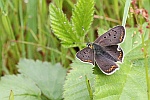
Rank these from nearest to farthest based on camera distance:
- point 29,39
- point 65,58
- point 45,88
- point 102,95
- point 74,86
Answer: point 102,95
point 74,86
point 45,88
point 65,58
point 29,39

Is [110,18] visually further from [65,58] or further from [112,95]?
[112,95]

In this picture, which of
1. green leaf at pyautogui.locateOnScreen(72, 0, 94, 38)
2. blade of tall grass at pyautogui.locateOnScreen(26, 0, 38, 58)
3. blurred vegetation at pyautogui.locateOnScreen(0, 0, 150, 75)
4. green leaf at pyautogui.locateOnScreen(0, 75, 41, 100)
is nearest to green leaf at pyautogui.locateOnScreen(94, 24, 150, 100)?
green leaf at pyautogui.locateOnScreen(72, 0, 94, 38)

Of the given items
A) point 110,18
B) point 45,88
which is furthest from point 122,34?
point 110,18

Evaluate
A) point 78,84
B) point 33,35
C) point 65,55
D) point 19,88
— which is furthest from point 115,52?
point 33,35

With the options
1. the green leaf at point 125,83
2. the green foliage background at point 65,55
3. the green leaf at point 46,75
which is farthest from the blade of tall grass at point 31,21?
the green leaf at point 125,83

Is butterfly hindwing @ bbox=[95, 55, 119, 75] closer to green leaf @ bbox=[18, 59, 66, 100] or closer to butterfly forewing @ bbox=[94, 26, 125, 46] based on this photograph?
butterfly forewing @ bbox=[94, 26, 125, 46]

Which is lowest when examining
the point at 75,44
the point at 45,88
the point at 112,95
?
the point at 45,88
